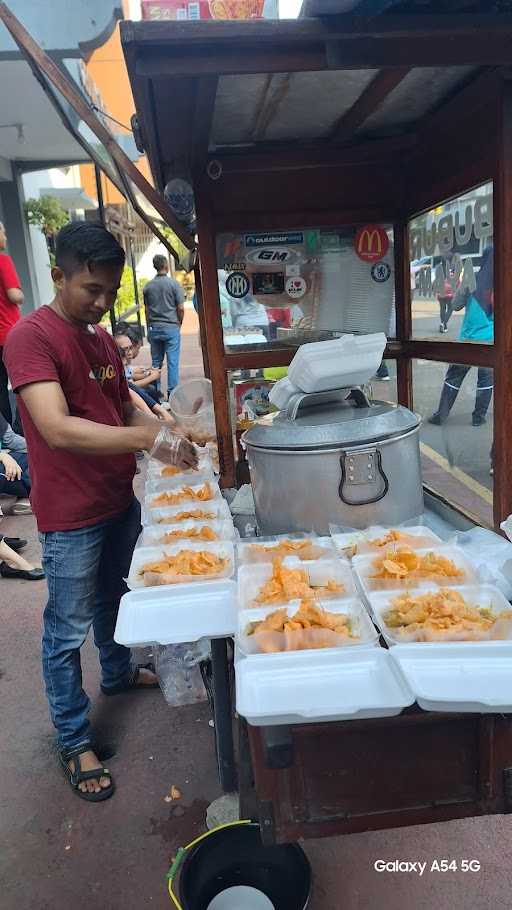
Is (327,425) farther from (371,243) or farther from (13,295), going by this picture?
(13,295)

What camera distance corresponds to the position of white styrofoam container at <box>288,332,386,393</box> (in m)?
2.13

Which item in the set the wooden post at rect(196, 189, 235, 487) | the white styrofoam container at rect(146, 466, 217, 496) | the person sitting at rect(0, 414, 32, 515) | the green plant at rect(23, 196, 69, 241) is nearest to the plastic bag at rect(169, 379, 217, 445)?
the wooden post at rect(196, 189, 235, 487)

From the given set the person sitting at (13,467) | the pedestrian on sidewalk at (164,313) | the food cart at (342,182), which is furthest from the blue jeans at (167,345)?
the food cart at (342,182)

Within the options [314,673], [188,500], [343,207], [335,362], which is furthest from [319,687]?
[343,207]

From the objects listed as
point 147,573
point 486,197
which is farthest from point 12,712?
point 486,197

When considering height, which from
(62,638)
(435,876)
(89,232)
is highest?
(89,232)

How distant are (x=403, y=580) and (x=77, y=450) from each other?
1.17m

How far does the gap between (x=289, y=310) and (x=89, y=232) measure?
1276 millimetres

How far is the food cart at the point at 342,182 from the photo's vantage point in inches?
56.1

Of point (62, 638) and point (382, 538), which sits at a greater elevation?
point (382, 538)

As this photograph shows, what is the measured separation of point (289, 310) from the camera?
3.18 metres

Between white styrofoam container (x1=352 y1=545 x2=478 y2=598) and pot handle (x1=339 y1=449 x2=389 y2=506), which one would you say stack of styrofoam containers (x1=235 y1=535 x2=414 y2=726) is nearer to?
white styrofoam container (x1=352 y1=545 x2=478 y2=598)

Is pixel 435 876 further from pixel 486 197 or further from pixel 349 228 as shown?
pixel 349 228

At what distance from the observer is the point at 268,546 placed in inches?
77.0
